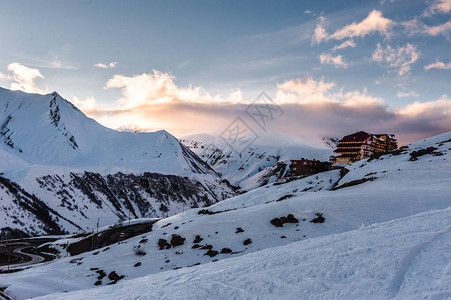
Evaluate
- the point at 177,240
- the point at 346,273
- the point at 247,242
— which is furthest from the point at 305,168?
the point at 346,273

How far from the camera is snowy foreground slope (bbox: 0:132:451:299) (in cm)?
1377

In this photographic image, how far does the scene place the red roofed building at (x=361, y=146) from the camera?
125m

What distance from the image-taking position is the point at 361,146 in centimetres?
12488

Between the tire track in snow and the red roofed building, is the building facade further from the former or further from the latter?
the tire track in snow

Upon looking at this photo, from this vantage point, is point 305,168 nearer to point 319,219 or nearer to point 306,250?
point 319,219

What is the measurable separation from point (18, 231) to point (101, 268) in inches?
3628

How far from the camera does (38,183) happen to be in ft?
464

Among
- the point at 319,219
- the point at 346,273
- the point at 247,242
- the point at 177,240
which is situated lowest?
the point at 247,242

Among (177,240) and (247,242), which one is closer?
(247,242)

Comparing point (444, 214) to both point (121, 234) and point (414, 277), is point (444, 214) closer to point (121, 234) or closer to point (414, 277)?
point (414, 277)

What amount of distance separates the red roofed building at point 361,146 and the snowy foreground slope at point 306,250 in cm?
4791

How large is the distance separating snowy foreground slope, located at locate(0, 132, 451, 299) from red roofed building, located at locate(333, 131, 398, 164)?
1886 inches

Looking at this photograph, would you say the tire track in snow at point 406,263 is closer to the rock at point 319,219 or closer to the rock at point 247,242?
the rock at point 319,219

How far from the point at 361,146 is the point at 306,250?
118m
